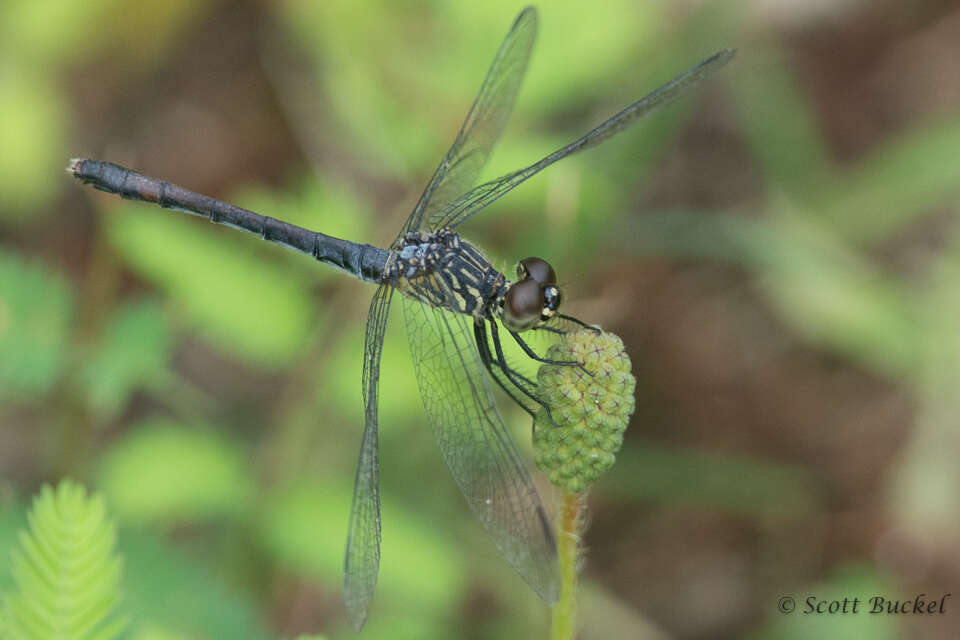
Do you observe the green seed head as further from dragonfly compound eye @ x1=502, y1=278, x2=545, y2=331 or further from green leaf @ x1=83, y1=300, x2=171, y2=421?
green leaf @ x1=83, y1=300, x2=171, y2=421

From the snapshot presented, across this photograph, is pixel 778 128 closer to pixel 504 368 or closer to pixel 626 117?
pixel 626 117

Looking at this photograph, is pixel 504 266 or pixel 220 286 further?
pixel 220 286

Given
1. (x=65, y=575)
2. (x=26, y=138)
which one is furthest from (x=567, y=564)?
(x=26, y=138)

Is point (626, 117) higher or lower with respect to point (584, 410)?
higher

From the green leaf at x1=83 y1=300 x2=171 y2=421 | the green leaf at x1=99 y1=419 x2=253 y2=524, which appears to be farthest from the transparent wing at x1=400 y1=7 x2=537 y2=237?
the green leaf at x1=99 y1=419 x2=253 y2=524

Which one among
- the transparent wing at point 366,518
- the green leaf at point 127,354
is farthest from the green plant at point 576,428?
the green leaf at point 127,354

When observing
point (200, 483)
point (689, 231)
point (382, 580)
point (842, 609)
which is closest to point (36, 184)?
point (200, 483)

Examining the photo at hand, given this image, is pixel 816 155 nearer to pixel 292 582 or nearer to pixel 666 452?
pixel 666 452
